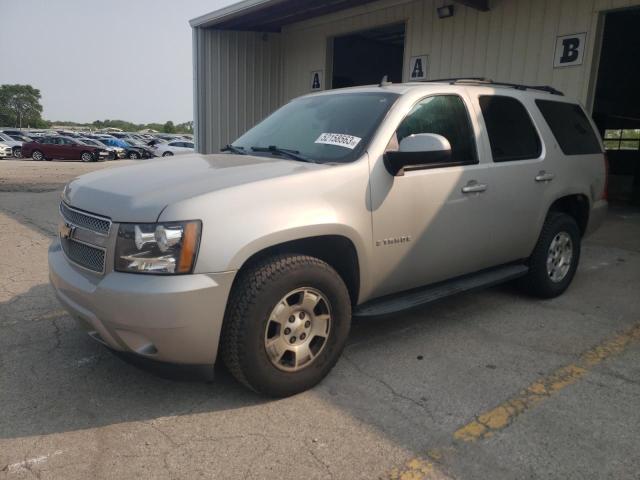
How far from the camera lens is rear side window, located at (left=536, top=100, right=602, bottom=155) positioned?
4.72 metres

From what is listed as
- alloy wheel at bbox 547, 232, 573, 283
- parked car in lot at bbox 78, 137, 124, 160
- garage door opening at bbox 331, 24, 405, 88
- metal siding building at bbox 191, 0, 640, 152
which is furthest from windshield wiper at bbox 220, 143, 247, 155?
parked car in lot at bbox 78, 137, 124, 160

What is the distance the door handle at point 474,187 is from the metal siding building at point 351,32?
500cm

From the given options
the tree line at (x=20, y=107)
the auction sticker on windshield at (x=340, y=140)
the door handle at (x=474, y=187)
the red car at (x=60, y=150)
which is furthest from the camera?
the tree line at (x=20, y=107)

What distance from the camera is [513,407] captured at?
2.99 meters

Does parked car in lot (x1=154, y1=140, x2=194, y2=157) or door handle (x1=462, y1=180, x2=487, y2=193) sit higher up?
door handle (x1=462, y1=180, x2=487, y2=193)

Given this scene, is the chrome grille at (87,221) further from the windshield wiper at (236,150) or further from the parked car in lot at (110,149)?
the parked car in lot at (110,149)

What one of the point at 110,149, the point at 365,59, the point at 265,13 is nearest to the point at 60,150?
the point at 110,149

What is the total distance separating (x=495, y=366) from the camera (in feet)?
11.6

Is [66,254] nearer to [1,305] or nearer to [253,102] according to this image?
[1,305]

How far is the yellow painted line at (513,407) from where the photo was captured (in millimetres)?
2428

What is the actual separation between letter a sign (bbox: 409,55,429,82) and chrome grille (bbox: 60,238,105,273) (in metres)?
8.19

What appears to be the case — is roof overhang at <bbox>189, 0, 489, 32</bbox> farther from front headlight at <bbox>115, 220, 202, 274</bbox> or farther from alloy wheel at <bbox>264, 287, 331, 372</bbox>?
front headlight at <bbox>115, 220, 202, 274</bbox>

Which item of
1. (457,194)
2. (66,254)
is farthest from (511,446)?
(66,254)

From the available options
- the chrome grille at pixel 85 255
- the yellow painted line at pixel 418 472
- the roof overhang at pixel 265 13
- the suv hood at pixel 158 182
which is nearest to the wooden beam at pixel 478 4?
the roof overhang at pixel 265 13
